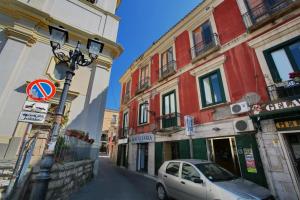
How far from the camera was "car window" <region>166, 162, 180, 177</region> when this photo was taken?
5726 mm

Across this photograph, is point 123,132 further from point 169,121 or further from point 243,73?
point 243,73

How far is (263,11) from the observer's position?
778 centimetres

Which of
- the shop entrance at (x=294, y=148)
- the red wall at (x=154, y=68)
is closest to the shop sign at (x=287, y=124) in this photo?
the shop entrance at (x=294, y=148)

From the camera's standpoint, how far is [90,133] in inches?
365

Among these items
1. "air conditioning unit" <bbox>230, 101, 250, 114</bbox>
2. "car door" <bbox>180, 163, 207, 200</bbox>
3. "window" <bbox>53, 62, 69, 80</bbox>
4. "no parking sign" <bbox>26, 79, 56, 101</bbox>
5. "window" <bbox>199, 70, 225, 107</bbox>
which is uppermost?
"window" <bbox>53, 62, 69, 80</bbox>

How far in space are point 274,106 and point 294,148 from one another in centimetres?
170

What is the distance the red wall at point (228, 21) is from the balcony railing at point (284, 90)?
141 inches

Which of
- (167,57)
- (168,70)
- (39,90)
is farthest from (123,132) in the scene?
(39,90)

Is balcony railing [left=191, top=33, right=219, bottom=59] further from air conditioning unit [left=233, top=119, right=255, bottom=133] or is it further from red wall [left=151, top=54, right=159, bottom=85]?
air conditioning unit [left=233, top=119, right=255, bottom=133]

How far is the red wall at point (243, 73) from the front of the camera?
716 centimetres

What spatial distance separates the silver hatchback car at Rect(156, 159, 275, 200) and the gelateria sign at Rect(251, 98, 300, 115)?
298cm

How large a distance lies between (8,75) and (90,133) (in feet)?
16.1

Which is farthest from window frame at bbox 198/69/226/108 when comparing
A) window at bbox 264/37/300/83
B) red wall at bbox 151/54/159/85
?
red wall at bbox 151/54/159/85

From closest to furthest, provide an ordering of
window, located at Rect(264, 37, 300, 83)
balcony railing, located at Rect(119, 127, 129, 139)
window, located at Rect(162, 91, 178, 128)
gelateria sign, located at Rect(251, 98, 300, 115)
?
gelateria sign, located at Rect(251, 98, 300, 115) → window, located at Rect(264, 37, 300, 83) → window, located at Rect(162, 91, 178, 128) → balcony railing, located at Rect(119, 127, 129, 139)
